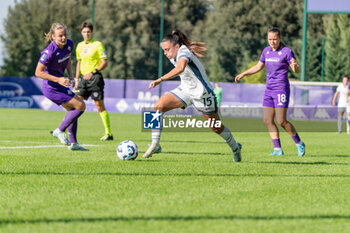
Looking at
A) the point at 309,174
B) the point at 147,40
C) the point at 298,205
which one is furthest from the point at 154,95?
the point at 298,205

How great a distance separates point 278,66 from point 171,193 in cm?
470

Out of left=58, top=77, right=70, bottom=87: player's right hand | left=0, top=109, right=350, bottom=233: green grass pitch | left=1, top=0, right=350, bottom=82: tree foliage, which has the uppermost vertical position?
left=1, top=0, right=350, bottom=82: tree foliage

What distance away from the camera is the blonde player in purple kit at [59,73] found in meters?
9.42

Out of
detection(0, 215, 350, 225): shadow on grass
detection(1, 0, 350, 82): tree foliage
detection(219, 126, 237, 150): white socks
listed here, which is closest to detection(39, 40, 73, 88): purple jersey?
detection(219, 126, 237, 150): white socks

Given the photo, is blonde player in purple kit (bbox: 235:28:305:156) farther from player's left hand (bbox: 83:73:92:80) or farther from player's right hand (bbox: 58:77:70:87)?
player's left hand (bbox: 83:73:92:80)

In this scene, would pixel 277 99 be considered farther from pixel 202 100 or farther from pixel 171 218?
pixel 171 218

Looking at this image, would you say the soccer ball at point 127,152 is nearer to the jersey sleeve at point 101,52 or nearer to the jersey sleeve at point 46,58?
the jersey sleeve at point 46,58

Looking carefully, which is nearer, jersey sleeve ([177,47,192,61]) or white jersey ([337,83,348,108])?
jersey sleeve ([177,47,192,61])

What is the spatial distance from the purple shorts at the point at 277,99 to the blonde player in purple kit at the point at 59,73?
308 cm

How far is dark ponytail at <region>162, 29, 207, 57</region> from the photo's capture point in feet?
26.5

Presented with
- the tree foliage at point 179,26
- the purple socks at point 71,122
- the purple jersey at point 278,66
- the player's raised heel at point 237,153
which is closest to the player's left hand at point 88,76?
the purple socks at point 71,122

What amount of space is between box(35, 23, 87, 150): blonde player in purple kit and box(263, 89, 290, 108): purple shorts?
3076 millimetres

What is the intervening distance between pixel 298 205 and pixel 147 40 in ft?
124

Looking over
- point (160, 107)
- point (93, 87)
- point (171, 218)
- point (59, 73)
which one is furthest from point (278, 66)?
point (171, 218)
